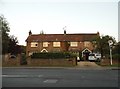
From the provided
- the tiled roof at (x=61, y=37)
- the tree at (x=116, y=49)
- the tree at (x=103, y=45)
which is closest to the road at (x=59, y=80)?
the tree at (x=116, y=49)

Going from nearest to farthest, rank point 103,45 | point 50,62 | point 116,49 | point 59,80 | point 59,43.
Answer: point 59,80 < point 50,62 < point 116,49 < point 103,45 < point 59,43

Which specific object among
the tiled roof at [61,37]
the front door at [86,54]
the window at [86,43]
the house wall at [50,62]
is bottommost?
the house wall at [50,62]

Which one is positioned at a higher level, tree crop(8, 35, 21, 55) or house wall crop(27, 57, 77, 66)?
tree crop(8, 35, 21, 55)

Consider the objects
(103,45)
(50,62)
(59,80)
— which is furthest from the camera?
(103,45)

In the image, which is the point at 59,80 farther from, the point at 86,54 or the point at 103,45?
the point at 86,54

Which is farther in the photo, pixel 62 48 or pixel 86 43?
pixel 86 43

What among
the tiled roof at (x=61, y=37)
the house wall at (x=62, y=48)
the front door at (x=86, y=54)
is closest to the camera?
the front door at (x=86, y=54)

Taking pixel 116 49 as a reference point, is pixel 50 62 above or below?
below

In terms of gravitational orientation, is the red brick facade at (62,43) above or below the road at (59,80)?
above

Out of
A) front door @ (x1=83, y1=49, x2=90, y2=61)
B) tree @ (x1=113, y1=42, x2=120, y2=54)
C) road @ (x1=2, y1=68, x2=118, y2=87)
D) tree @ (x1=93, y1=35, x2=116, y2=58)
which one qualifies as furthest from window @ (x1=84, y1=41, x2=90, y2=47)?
road @ (x1=2, y1=68, x2=118, y2=87)

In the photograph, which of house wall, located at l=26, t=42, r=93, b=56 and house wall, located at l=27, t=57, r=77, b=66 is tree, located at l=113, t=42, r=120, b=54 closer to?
house wall, located at l=27, t=57, r=77, b=66

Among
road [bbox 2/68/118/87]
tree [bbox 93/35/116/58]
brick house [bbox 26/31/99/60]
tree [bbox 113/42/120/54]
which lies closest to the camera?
road [bbox 2/68/118/87]

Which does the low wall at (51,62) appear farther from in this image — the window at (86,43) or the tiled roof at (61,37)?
the tiled roof at (61,37)

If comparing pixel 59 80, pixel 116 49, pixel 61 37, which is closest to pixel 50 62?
pixel 116 49
